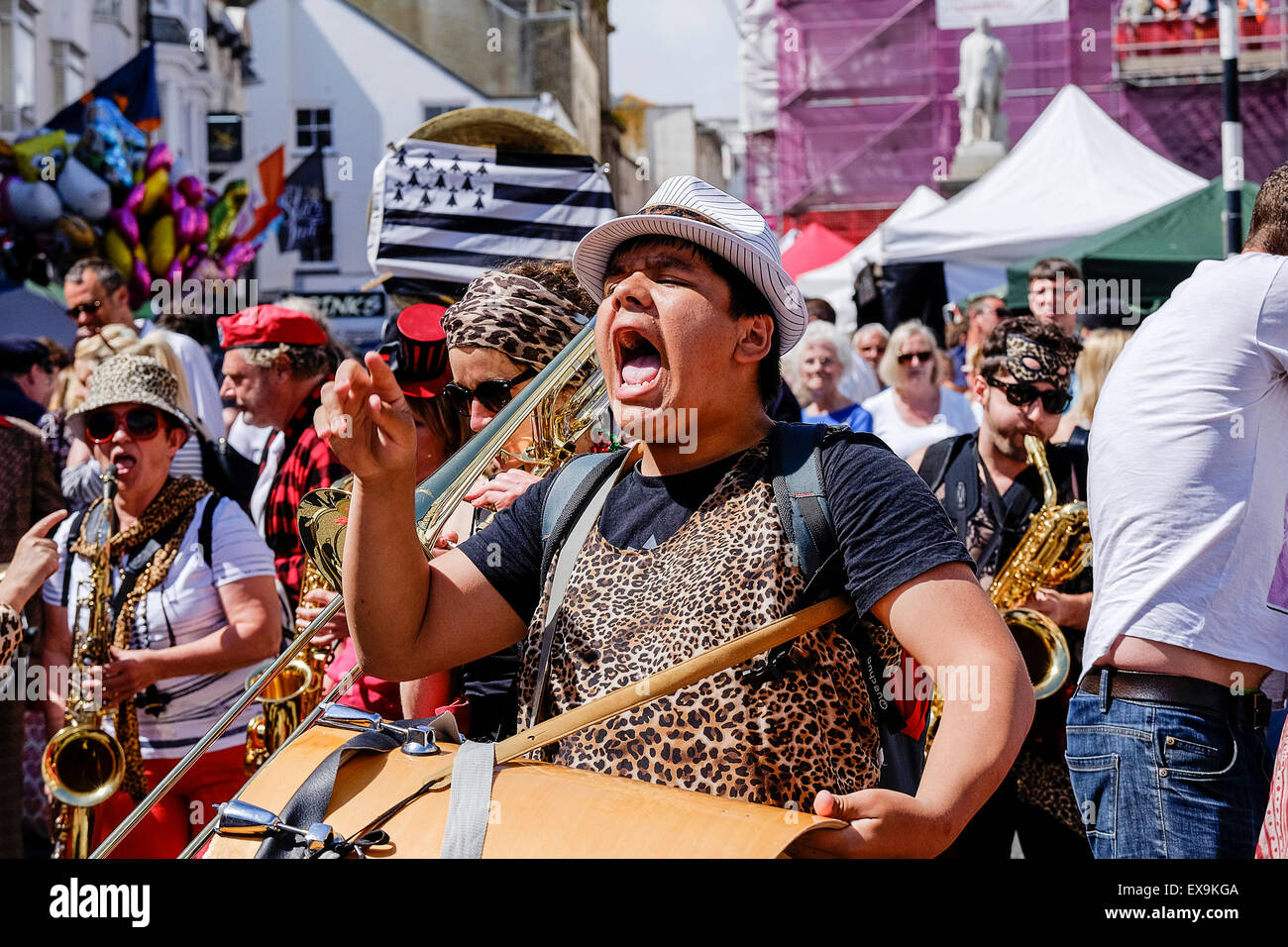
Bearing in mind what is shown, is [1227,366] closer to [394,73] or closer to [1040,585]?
[1040,585]

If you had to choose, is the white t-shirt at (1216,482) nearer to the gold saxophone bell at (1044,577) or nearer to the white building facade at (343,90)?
the gold saxophone bell at (1044,577)

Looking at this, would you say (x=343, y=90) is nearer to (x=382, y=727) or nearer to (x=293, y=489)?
(x=293, y=489)

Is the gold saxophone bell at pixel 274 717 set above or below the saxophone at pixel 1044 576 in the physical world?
below

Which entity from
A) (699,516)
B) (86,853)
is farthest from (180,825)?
(699,516)

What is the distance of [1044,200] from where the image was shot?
12352 millimetres

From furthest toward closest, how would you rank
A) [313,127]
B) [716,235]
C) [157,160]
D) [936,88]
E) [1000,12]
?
[313,127] < [936,88] < [1000,12] < [157,160] < [716,235]

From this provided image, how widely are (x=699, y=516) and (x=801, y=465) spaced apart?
0.18 meters

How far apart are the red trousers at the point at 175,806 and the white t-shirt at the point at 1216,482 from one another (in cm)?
266

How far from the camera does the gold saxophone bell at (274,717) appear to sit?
4555mm

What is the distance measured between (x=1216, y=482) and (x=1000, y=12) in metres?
30.2
